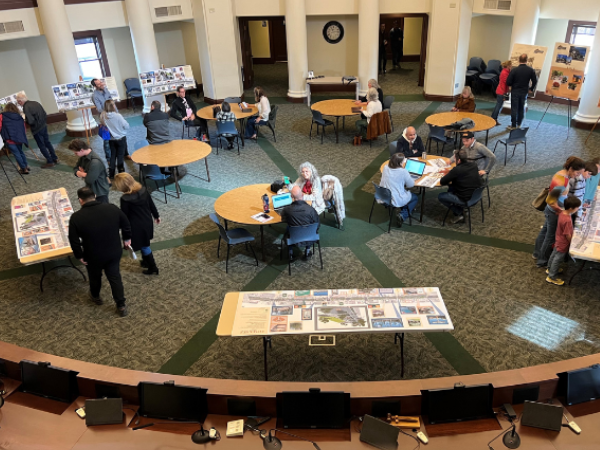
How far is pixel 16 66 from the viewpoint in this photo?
12.7 meters

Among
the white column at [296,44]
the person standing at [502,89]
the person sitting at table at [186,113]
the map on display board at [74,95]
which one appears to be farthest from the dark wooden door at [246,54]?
the person standing at [502,89]

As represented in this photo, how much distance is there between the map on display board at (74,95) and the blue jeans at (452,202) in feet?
26.5

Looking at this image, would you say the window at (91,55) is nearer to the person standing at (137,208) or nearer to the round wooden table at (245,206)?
the round wooden table at (245,206)

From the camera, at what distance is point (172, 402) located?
3.77m

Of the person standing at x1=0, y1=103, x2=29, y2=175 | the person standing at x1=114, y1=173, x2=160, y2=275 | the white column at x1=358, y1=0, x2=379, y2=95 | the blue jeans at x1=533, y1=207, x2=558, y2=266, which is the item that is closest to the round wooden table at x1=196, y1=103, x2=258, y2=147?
the person standing at x1=0, y1=103, x2=29, y2=175

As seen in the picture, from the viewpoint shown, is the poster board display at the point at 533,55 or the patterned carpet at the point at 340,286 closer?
the patterned carpet at the point at 340,286

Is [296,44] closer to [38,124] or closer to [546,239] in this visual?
[38,124]

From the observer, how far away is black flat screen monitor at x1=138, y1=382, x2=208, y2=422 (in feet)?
12.2

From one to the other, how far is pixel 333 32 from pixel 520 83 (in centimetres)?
650

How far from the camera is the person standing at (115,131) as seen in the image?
30.4 ft

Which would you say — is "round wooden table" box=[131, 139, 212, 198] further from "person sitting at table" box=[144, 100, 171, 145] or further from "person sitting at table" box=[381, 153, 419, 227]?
"person sitting at table" box=[381, 153, 419, 227]

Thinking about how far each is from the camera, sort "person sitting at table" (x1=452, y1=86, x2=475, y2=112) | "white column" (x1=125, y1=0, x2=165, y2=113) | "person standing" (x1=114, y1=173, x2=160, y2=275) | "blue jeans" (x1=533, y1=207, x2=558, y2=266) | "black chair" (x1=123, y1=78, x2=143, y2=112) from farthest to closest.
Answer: "black chair" (x1=123, y1=78, x2=143, y2=112) < "white column" (x1=125, y1=0, x2=165, y2=113) < "person sitting at table" (x1=452, y1=86, x2=475, y2=112) < "blue jeans" (x1=533, y1=207, x2=558, y2=266) < "person standing" (x1=114, y1=173, x2=160, y2=275)

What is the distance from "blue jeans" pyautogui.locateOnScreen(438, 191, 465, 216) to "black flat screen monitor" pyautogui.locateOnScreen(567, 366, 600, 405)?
390 centimetres

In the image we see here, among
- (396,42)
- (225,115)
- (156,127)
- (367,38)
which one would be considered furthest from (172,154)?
(396,42)
